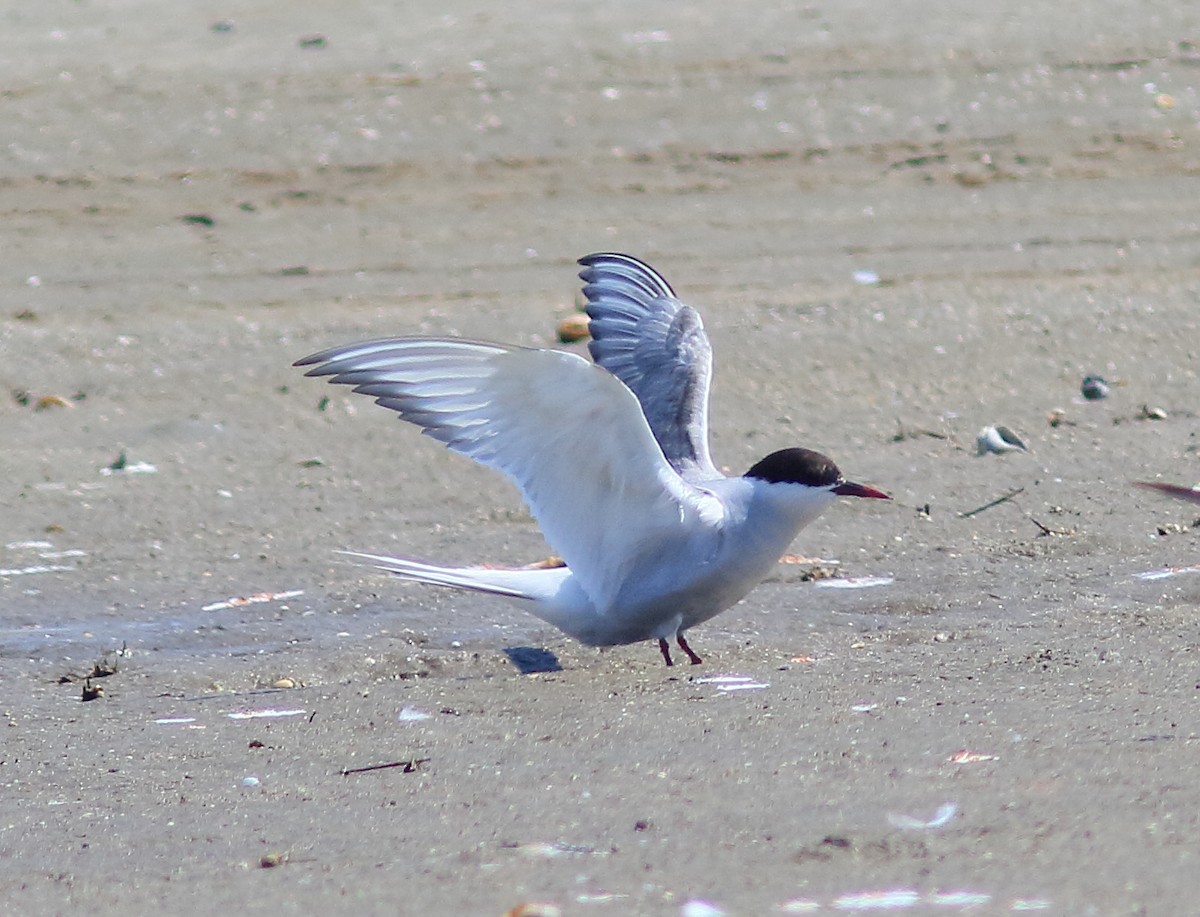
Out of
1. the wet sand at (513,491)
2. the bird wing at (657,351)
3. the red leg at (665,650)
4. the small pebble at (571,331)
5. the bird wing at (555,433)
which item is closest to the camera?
the wet sand at (513,491)

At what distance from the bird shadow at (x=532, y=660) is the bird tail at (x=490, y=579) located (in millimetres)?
169

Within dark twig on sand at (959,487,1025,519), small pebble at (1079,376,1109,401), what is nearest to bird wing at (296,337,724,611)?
dark twig on sand at (959,487,1025,519)

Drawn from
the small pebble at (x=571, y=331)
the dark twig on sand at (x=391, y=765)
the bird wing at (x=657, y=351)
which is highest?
the bird wing at (x=657, y=351)

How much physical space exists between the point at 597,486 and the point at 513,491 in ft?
7.07

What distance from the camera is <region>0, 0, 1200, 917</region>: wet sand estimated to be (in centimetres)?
348

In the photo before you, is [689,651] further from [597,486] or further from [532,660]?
[597,486]

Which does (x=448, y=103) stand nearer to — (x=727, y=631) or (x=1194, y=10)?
(x=1194, y=10)

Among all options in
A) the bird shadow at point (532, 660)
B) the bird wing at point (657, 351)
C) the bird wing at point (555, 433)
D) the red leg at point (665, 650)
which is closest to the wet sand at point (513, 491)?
the bird shadow at point (532, 660)

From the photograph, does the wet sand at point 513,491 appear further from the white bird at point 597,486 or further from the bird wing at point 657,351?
the bird wing at point 657,351

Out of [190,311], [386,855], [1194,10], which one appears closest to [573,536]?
[386,855]

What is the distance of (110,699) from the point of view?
4.84 meters

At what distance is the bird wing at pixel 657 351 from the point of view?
5.48 m

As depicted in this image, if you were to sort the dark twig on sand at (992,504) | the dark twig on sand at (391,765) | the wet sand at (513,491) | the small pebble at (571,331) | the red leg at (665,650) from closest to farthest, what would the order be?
the wet sand at (513,491)
the dark twig on sand at (391,765)
the red leg at (665,650)
the dark twig on sand at (992,504)
the small pebble at (571,331)

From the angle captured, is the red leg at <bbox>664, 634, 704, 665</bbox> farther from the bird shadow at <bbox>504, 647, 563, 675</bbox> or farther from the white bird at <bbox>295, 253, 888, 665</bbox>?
the bird shadow at <bbox>504, 647, 563, 675</bbox>
